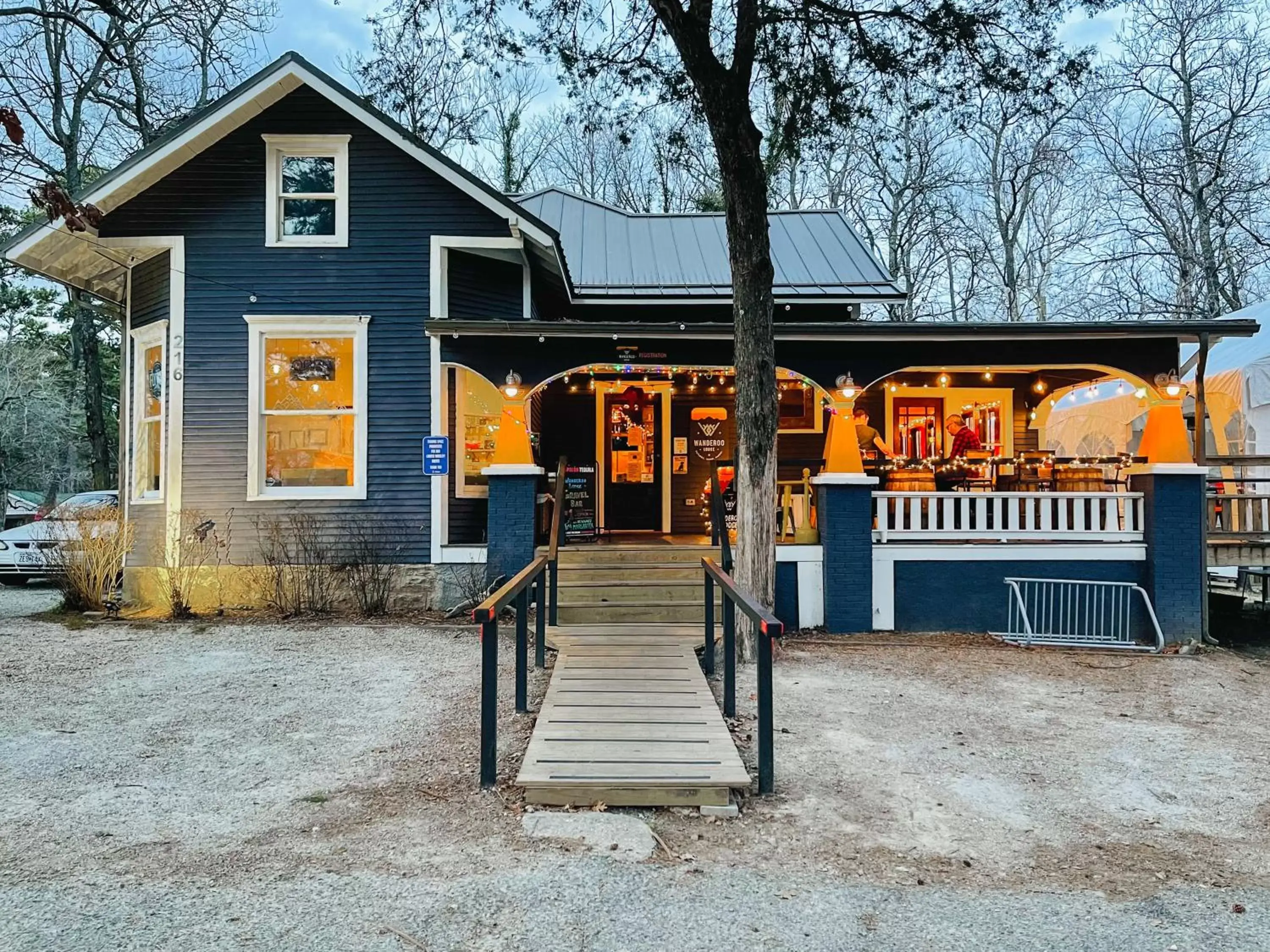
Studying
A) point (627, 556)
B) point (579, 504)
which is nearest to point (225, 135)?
point (579, 504)

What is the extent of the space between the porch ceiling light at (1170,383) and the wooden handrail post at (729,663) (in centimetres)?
669

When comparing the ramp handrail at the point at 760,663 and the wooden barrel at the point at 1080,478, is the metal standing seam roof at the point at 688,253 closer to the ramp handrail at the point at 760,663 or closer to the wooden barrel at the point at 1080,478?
the wooden barrel at the point at 1080,478

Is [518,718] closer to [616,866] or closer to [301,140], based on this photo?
[616,866]

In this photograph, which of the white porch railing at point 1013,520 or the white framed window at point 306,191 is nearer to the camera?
the white porch railing at point 1013,520

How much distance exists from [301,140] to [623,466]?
6.29 meters

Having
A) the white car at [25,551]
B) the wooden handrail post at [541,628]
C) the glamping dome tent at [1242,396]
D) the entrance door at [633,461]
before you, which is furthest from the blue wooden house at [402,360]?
the glamping dome tent at [1242,396]

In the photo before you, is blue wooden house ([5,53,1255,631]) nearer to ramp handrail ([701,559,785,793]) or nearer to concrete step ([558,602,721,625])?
concrete step ([558,602,721,625])

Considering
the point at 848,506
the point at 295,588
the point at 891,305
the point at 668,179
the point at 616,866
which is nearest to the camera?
the point at 616,866

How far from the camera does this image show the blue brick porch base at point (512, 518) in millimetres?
8727

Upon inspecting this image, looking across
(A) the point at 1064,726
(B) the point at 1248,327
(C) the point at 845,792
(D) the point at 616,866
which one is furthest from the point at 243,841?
(B) the point at 1248,327

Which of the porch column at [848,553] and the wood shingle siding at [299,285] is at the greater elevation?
the wood shingle siding at [299,285]

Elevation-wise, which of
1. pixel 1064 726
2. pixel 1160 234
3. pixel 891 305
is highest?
pixel 1160 234

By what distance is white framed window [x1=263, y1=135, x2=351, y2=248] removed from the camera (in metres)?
9.70

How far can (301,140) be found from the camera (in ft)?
32.1
